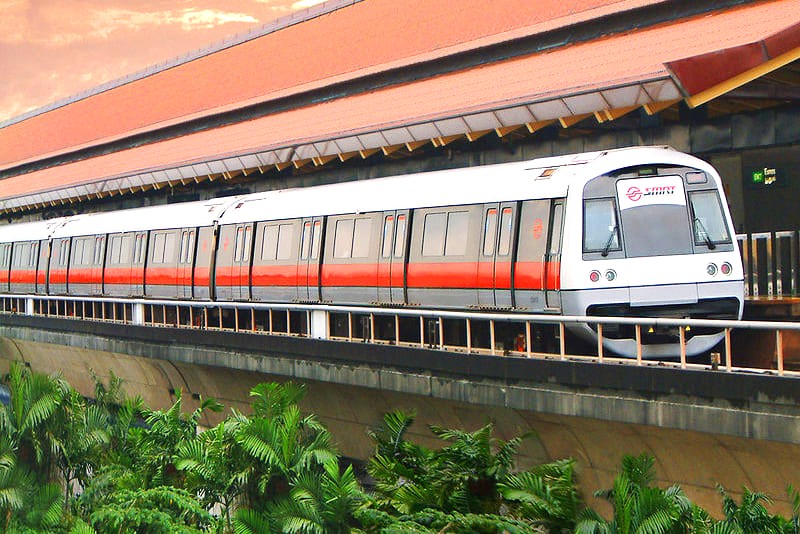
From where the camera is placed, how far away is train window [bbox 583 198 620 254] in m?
17.5

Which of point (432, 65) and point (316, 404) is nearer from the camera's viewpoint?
point (316, 404)

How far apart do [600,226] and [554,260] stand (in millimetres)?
836

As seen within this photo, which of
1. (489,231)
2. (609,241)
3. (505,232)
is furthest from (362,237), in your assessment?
(609,241)

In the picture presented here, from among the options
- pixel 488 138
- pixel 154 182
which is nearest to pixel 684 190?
pixel 488 138

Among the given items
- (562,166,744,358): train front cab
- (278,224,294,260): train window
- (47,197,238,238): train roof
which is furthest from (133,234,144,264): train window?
(562,166,744,358): train front cab

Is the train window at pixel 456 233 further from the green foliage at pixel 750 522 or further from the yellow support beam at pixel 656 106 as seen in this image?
the green foliage at pixel 750 522

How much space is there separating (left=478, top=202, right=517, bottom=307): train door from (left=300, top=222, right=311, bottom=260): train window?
6.04 metres

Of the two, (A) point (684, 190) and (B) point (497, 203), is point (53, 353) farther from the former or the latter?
(A) point (684, 190)

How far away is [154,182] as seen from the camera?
41.4 m

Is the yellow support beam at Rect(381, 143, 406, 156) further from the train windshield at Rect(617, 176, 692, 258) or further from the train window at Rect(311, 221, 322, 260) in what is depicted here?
the train windshield at Rect(617, 176, 692, 258)

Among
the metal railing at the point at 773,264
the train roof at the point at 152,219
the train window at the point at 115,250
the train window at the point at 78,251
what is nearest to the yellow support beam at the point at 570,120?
the metal railing at the point at 773,264

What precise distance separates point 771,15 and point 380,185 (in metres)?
8.14

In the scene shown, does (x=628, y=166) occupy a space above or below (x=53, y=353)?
above

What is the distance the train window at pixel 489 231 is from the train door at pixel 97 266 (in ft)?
60.2
